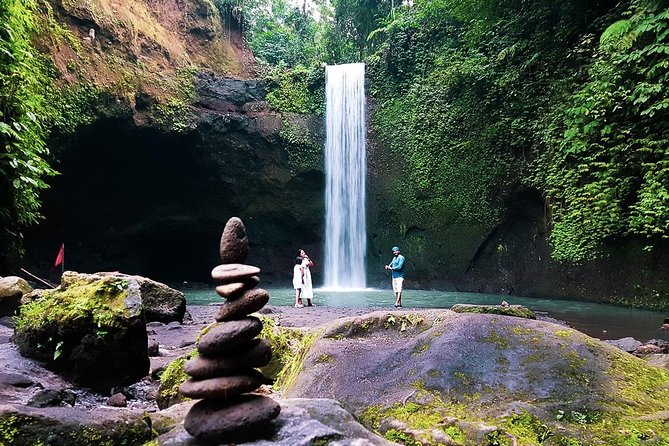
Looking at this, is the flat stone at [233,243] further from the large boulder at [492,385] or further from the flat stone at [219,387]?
the large boulder at [492,385]

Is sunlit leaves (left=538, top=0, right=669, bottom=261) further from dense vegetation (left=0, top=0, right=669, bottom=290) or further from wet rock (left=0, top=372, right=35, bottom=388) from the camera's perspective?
wet rock (left=0, top=372, right=35, bottom=388)

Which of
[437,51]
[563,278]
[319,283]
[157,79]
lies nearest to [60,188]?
[157,79]

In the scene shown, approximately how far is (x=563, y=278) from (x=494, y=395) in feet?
41.9

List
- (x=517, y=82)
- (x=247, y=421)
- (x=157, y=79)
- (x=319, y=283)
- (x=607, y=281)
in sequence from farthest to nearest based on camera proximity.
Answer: (x=319, y=283) → (x=157, y=79) → (x=517, y=82) → (x=607, y=281) → (x=247, y=421)

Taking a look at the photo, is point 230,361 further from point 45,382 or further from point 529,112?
point 529,112

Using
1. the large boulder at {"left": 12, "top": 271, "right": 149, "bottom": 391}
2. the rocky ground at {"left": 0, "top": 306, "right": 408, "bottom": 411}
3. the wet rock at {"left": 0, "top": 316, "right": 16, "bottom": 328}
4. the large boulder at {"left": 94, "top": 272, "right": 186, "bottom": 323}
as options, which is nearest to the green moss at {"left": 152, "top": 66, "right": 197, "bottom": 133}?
the large boulder at {"left": 94, "top": 272, "right": 186, "bottom": 323}

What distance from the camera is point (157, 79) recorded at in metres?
18.0

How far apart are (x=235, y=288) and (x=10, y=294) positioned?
18.9ft

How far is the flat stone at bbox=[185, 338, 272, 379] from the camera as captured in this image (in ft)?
7.12

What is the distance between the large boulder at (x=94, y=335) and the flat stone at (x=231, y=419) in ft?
8.35

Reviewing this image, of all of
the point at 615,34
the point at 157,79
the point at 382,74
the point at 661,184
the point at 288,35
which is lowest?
the point at 661,184

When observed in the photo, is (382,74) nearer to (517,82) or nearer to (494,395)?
(517,82)

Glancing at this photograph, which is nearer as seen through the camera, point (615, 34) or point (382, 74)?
point (615, 34)

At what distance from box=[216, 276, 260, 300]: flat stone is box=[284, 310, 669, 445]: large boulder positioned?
1.12m
